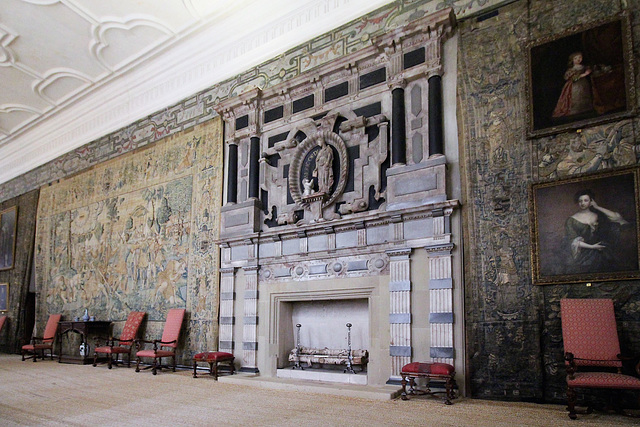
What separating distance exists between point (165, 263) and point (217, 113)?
3379mm

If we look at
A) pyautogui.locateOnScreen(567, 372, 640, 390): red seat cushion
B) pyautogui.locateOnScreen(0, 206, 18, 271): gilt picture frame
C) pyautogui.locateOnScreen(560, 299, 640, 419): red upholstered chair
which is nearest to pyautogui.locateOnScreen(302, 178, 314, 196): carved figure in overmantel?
pyautogui.locateOnScreen(560, 299, 640, 419): red upholstered chair

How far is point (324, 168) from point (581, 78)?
3.91 meters

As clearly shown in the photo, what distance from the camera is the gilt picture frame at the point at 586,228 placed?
18.6ft

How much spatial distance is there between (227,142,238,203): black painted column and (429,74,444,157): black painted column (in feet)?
13.3

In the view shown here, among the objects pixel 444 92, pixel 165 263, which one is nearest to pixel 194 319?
pixel 165 263

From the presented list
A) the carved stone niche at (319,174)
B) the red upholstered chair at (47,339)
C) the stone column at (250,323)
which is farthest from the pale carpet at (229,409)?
the red upholstered chair at (47,339)

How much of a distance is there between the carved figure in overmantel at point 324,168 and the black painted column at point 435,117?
1800mm

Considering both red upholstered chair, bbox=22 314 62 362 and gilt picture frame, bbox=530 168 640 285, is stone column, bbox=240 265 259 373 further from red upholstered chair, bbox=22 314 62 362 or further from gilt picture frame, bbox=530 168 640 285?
red upholstered chair, bbox=22 314 62 362

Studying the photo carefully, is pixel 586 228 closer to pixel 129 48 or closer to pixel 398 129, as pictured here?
pixel 398 129

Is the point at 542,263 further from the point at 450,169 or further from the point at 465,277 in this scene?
the point at 450,169

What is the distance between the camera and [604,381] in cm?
495

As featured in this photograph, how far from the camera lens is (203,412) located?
5504mm

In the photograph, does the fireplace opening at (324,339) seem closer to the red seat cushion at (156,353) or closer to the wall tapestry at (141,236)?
the wall tapestry at (141,236)

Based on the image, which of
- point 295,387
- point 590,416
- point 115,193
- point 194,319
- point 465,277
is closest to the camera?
point 590,416
